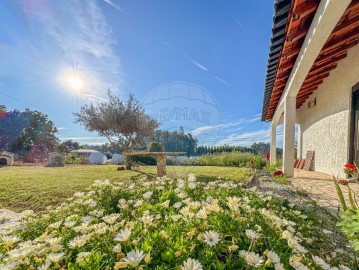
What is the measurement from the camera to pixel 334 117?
6.36 m

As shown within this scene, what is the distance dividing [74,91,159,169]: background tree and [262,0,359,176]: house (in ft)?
22.3

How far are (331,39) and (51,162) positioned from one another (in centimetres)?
1579

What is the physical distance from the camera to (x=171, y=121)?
7.88m

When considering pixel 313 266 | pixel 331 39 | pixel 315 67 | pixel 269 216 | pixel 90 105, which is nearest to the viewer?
pixel 313 266

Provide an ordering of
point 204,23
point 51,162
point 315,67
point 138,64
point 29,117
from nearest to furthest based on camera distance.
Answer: point 315,67 < point 204,23 < point 138,64 < point 51,162 < point 29,117

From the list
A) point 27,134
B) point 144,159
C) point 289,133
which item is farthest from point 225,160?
point 27,134

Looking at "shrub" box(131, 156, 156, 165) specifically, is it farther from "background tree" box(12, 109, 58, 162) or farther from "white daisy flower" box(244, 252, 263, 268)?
"background tree" box(12, 109, 58, 162)

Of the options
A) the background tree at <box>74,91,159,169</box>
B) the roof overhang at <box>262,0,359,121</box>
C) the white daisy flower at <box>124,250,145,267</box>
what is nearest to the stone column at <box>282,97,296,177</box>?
the roof overhang at <box>262,0,359,121</box>

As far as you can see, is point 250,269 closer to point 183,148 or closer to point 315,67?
point 315,67

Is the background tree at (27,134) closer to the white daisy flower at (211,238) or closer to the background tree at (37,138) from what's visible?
the background tree at (37,138)

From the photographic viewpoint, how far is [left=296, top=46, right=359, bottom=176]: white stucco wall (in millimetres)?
5449

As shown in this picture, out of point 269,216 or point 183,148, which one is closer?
point 269,216

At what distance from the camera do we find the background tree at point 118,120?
11.3 m

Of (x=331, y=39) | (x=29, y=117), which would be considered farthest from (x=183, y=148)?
(x=29, y=117)
